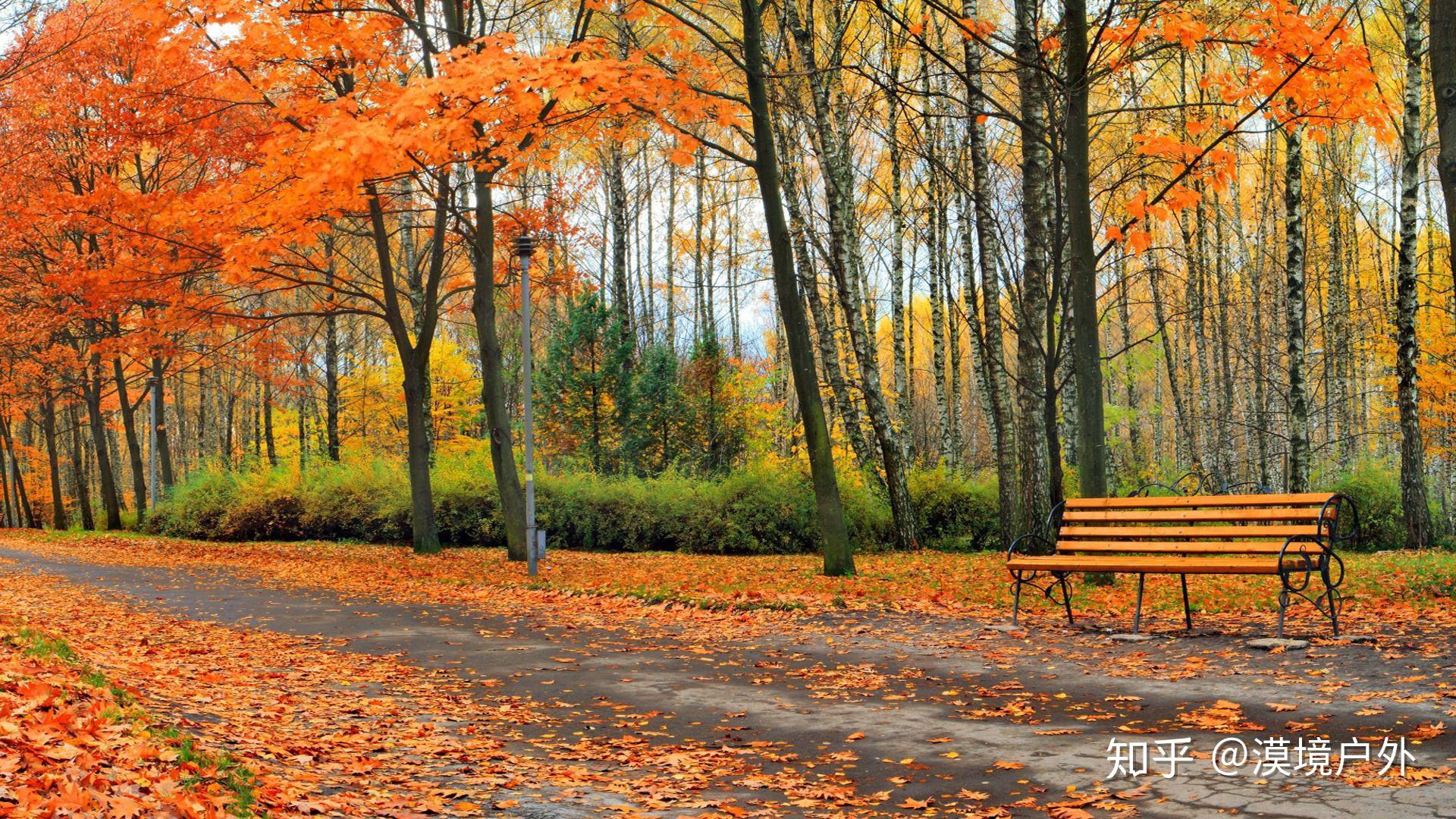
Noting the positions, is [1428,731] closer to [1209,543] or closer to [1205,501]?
[1209,543]

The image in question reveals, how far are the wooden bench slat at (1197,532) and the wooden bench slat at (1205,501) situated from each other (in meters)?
0.17

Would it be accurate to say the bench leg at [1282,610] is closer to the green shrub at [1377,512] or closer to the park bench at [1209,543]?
the park bench at [1209,543]

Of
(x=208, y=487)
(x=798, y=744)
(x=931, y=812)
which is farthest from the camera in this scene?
(x=208, y=487)

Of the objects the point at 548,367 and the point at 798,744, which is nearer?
the point at 798,744

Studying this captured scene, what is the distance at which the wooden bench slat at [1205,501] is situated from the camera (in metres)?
7.54

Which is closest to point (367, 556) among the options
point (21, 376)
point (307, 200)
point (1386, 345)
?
point (307, 200)

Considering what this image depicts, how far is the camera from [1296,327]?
1570 cm

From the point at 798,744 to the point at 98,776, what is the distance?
2993 mm

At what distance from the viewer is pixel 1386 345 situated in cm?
2319

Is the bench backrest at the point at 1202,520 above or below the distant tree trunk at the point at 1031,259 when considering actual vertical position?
below

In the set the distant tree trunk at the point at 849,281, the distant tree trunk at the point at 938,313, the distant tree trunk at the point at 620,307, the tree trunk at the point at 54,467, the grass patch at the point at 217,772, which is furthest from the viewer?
the tree trunk at the point at 54,467

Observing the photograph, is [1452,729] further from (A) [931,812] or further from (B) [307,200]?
(B) [307,200]

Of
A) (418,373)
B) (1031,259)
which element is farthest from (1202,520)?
(418,373)

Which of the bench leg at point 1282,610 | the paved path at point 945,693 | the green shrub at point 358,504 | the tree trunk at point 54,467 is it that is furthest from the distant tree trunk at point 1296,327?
the tree trunk at point 54,467
